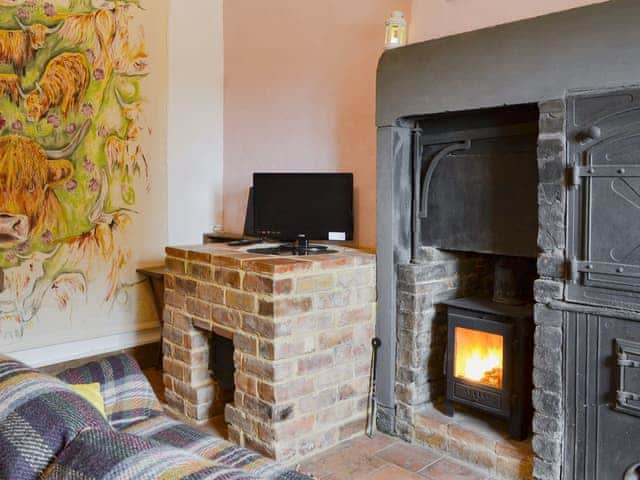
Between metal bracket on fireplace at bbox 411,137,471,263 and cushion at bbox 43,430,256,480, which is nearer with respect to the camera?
cushion at bbox 43,430,256,480

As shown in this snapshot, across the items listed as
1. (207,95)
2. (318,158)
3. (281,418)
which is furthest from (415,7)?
(281,418)

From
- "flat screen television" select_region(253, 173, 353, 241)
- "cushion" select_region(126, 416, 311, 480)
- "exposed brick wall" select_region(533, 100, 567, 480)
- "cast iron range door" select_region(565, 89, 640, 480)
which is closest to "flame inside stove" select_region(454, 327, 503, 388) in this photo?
"exposed brick wall" select_region(533, 100, 567, 480)

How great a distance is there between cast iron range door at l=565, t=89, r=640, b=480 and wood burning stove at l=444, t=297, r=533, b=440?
0.32 metres

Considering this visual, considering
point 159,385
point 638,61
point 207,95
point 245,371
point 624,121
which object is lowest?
Result: point 159,385

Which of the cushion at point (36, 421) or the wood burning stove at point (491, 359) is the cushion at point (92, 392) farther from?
the wood burning stove at point (491, 359)

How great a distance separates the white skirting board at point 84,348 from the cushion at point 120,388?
182cm

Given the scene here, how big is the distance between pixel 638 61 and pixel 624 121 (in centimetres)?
21

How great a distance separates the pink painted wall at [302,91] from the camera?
336 centimetres

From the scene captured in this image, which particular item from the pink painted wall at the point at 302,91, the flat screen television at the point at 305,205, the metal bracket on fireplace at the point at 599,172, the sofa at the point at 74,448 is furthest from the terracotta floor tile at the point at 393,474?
the metal bracket on fireplace at the point at 599,172

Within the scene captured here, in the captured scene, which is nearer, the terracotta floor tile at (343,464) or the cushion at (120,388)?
the cushion at (120,388)

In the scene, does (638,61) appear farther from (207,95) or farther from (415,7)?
(207,95)

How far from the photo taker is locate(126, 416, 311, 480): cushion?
156 cm

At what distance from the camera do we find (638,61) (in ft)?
6.61

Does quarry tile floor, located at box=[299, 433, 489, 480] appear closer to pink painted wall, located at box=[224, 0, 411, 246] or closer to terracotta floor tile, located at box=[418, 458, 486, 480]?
terracotta floor tile, located at box=[418, 458, 486, 480]
